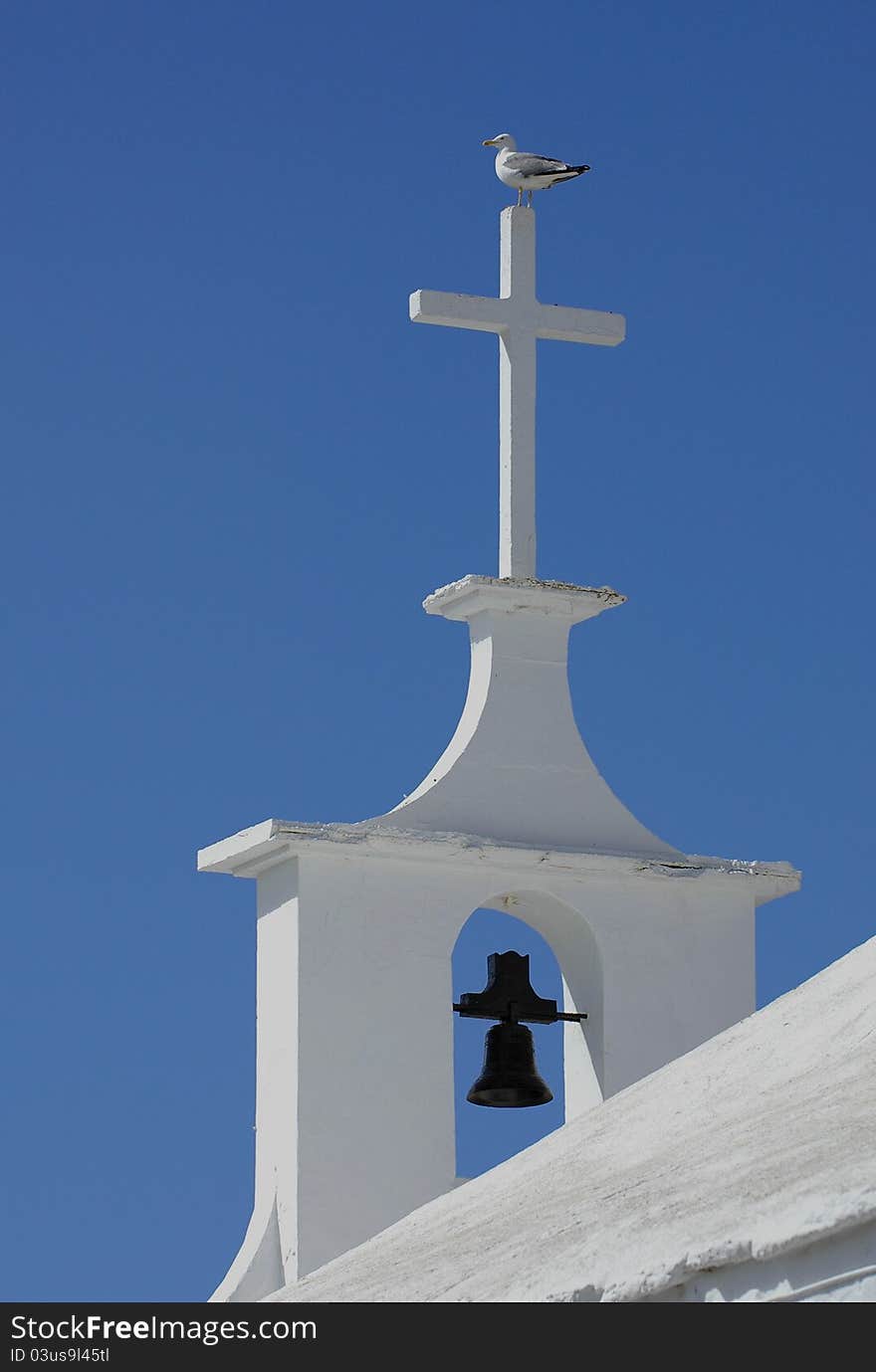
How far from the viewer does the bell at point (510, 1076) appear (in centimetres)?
1241

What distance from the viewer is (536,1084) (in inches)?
490

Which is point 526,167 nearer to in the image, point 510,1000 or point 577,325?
point 577,325

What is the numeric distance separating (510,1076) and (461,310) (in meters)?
3.09

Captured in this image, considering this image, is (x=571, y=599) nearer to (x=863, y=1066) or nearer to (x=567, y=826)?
(x=567, y=826)

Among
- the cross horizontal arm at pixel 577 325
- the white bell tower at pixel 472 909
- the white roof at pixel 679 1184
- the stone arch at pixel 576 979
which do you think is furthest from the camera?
the cross horizontal arm at pixel 577 325

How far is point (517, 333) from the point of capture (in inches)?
513

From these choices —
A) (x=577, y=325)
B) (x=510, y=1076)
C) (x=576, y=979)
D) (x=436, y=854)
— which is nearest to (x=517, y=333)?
(x=577, y=325)

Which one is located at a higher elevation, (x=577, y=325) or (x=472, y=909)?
(x=577, y=325)

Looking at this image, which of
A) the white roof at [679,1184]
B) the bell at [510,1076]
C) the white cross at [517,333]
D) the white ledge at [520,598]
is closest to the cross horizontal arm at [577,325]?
the white cross at [517,333]

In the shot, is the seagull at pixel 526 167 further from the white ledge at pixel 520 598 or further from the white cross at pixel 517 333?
the white ledge at pixel 520 598
